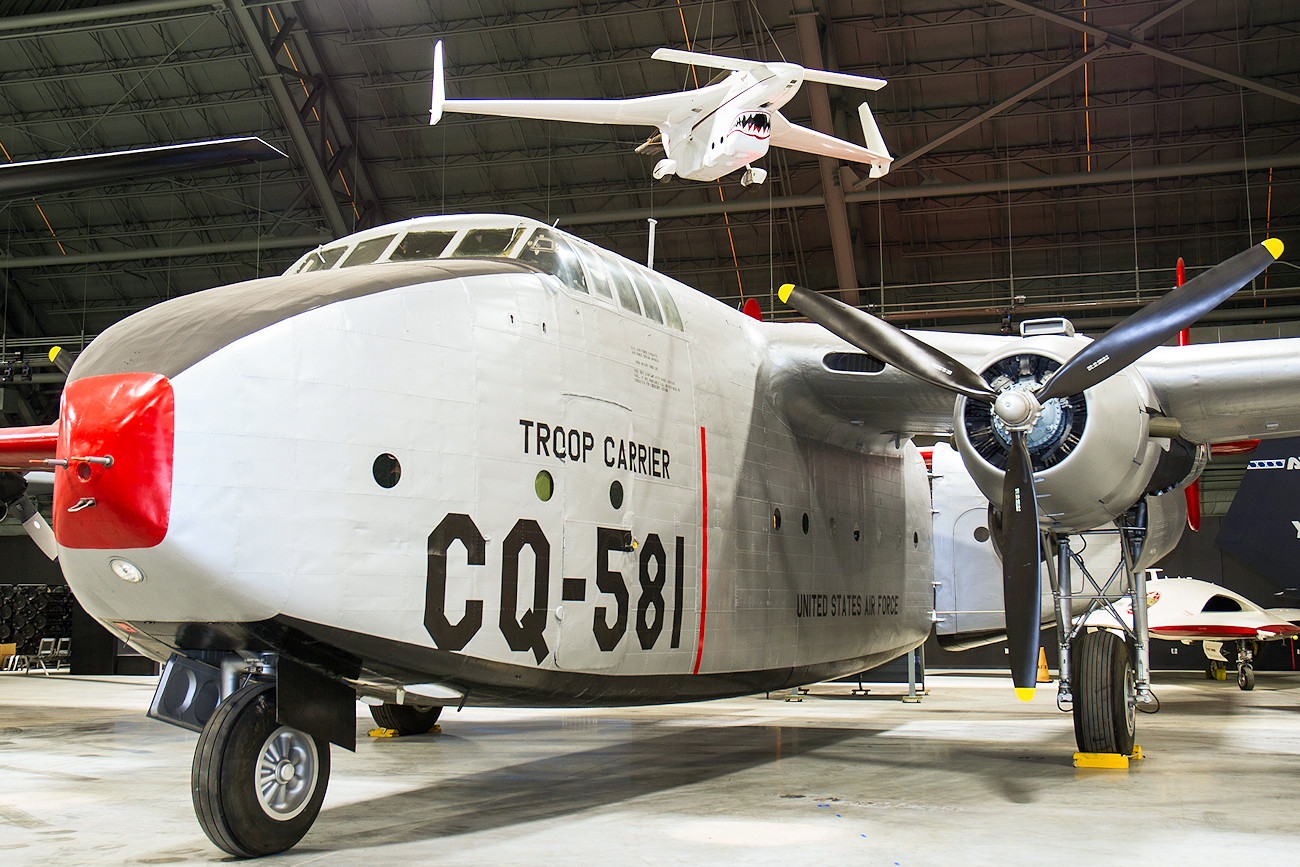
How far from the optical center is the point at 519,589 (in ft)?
21.6

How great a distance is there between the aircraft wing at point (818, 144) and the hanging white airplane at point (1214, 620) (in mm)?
10520

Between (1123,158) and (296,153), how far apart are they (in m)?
20.0

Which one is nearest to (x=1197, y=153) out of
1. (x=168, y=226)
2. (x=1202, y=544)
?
(x=1202, y=544)

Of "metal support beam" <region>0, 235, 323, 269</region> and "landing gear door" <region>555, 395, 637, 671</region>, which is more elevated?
"metal support beam" <region>0, 235, 323, 269</region>

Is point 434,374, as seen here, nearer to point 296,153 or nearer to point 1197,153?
point 296,153

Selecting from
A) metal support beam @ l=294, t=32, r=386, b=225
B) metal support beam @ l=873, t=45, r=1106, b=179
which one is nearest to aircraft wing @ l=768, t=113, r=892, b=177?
metal support beam @ l=873, t=45, r=1106, b=179

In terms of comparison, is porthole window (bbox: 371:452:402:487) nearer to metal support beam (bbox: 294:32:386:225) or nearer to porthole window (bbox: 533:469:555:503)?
porthole window (bbox: 533:469:555:503)

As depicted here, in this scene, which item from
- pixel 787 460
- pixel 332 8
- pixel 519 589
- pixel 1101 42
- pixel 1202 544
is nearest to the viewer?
pixel 519 589

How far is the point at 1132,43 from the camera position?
2019 centimetres

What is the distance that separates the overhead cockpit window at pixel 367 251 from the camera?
24.4ft

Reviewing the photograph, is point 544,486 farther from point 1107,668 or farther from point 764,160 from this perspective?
point 764,160

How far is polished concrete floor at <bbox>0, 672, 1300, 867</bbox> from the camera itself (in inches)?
239

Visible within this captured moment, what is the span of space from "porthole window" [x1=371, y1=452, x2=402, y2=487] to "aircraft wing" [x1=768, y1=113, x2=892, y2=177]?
39.6 feet

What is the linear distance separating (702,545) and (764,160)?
61.6 ft
